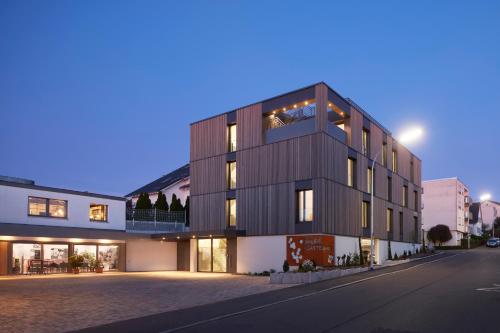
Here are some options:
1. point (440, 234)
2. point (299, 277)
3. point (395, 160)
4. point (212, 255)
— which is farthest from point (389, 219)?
point (440, 234)

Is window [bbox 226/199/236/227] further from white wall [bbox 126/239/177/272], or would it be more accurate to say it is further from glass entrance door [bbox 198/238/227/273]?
white wall [bbox 126/239/177/272]

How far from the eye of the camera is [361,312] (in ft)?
43.6

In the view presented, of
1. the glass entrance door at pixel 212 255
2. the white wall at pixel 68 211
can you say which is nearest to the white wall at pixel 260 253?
the glass entrance door at pixel 212 255

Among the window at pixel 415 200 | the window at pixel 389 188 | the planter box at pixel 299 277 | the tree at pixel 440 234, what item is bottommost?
the tree at pixel 440 234

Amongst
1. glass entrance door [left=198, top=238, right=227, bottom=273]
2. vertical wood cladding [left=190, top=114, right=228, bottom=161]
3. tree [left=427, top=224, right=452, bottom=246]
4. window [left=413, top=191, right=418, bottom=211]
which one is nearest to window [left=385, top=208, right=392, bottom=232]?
window [left=413, top=191, right=418, bottom=211]

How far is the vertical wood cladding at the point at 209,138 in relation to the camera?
3703cm

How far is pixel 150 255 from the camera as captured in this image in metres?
39.2

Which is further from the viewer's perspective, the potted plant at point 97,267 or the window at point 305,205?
the potted plant at point 97,267

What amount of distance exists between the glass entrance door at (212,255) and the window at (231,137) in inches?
269

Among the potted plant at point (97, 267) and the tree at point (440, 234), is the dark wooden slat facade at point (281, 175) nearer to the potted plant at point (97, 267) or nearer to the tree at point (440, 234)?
the potted plant at point (97, 267)

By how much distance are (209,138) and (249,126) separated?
4.37 metres

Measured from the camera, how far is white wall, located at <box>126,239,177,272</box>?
125ft

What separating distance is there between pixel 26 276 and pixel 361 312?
2480 centimetres

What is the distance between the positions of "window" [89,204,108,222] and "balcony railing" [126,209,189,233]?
2780mm
